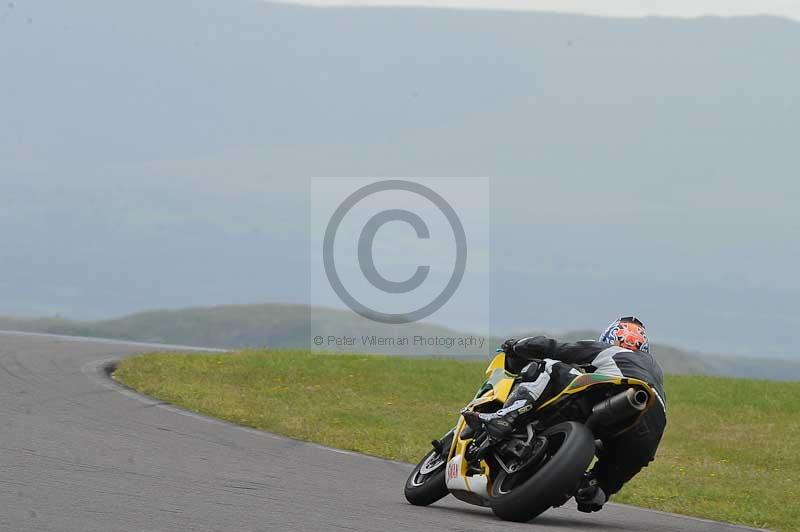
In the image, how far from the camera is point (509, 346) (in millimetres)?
8945

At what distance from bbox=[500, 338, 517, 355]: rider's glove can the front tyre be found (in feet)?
3.30

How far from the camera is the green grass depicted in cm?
1241

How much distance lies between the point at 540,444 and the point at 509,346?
923 mm

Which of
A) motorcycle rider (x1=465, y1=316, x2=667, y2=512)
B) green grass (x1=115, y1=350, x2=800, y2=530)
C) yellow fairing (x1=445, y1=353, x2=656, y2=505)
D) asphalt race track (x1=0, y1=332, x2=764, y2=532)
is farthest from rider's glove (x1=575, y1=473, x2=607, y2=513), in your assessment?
green grass (x1=115, y1=350, x2=800, y2=530)

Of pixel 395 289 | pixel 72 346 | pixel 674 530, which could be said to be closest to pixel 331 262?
pixel 395 289

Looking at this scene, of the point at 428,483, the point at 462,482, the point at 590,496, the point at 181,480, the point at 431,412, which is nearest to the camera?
the point at 462,482

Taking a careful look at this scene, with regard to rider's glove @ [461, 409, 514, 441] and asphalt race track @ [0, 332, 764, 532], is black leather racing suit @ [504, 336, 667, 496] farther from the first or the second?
asphalt race track @ [0, 332, 764, 532]

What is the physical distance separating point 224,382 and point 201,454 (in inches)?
291

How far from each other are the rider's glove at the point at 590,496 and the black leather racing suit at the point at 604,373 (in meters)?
0.16

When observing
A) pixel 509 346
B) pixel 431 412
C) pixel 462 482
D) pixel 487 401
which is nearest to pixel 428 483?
pixel 462 482

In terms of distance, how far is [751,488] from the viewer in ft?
42.3

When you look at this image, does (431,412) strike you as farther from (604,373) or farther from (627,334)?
(604,373)

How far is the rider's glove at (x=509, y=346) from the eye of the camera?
8930 millimetres

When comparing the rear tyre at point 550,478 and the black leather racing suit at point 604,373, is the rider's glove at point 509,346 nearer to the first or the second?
the black leather racing suit at point 604,373
